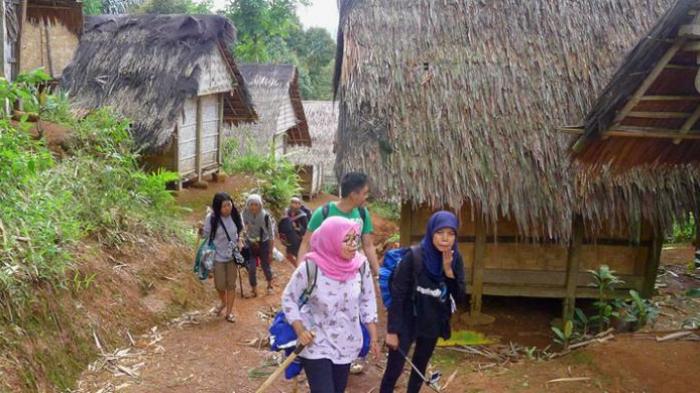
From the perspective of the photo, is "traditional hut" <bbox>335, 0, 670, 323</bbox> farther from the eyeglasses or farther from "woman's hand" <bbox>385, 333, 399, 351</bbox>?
the eyeglasses

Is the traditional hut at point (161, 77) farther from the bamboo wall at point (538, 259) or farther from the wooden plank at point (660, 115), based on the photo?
the wooden plank at point (660, 115)

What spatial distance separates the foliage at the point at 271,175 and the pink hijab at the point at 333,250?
9.31 metres

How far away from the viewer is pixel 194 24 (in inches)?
467

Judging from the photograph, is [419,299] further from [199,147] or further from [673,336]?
[199,147]

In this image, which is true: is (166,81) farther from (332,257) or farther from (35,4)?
(332,257)

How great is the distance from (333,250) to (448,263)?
902mm

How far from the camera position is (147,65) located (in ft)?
38.4

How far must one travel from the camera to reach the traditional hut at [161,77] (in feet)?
36.7

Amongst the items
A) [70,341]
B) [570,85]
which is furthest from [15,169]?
[570,85]

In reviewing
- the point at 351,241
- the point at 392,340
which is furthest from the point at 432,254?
the point at 351,241

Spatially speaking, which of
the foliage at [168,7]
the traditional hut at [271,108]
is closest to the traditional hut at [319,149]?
the traditional hut at [271,108]

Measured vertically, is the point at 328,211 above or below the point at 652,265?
above

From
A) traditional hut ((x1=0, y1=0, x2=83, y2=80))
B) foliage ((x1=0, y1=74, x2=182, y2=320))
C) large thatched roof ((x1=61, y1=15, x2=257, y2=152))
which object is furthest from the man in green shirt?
traditional hut ((x1=0, y1=0, x2=83, y2=80))

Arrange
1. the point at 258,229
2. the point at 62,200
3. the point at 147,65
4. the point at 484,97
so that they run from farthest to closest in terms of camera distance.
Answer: the point at 147,65, the point at 258,229, the point at 484,97, the point at 62,200
